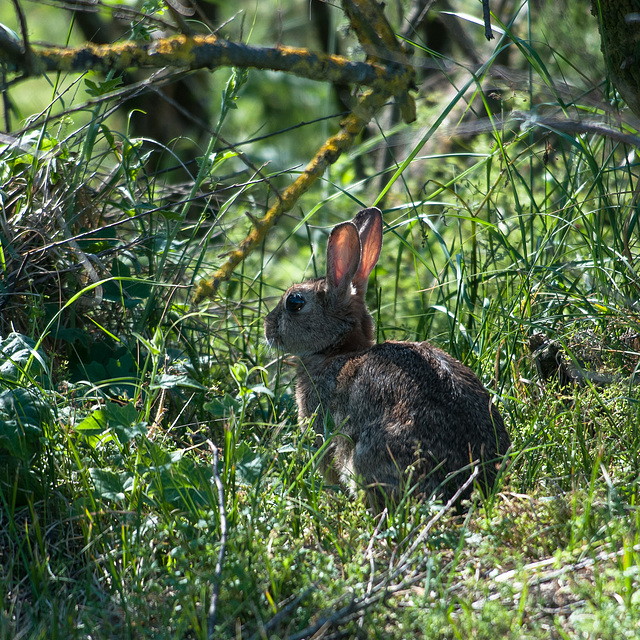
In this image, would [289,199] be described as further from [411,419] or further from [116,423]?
[116,423]

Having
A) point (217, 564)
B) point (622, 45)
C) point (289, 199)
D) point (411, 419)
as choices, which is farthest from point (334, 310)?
point (217, 564)

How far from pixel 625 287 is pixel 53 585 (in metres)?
3.02

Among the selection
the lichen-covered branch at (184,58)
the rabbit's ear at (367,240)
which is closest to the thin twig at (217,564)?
the lichen-covered branch at (184,58)

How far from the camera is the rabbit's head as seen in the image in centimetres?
447

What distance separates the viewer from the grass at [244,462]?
2.41 meters

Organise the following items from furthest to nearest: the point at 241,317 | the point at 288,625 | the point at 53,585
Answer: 1. the point at 241,317
2. the point at 53,585
3. the point at 288,625

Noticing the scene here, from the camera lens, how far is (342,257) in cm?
445

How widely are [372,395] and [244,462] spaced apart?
3.12ft

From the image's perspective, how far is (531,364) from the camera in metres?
3.97

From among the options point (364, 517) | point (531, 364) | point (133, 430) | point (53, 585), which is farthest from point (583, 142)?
point (53, 585)

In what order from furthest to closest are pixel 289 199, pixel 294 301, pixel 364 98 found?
pixel 294 301
pixel 289 199
pixel 364 98

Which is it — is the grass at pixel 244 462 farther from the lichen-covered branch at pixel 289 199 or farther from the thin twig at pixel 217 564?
the lichen-covered branch at pixel 289 199

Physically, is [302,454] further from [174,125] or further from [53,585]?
[174,125]

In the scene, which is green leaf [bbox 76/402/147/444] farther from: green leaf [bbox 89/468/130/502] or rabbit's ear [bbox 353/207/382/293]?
rabbit's ear [bbox 353/207/382/293]
